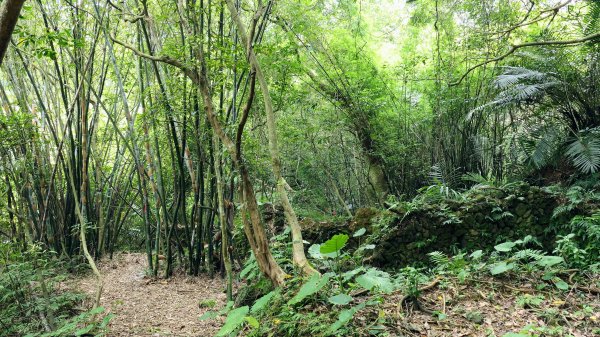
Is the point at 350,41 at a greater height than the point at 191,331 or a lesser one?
greater

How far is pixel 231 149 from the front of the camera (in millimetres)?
2744

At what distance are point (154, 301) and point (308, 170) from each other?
3.96m

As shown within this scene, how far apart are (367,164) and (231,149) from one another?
4118 millimetres

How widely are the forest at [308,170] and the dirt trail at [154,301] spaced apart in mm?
28

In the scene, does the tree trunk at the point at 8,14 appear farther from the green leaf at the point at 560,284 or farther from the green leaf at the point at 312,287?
the green leaf at the point at 560,284

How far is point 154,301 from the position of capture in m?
3.73

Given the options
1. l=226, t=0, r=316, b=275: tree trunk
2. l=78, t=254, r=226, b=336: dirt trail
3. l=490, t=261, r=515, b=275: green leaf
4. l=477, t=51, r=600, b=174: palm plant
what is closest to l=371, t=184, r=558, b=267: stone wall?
l=477, t=51, r=600, b=174: palm plant

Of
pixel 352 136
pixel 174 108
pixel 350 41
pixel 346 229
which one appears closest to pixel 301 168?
pixel 352 136

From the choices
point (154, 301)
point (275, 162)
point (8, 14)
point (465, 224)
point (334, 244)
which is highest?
point (8, 14)

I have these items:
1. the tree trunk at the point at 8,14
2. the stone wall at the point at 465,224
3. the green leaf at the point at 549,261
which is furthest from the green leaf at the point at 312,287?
the stone wall at the point at 465,224

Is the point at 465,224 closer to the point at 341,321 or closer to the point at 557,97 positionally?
the point at 557,97

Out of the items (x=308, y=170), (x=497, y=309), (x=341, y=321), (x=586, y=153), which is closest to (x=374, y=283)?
(x=341, y=321)

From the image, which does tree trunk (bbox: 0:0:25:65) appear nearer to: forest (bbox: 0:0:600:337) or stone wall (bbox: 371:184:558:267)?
forest (bbox: 0:0:600:337)

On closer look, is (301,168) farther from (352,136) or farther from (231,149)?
(231,149)
